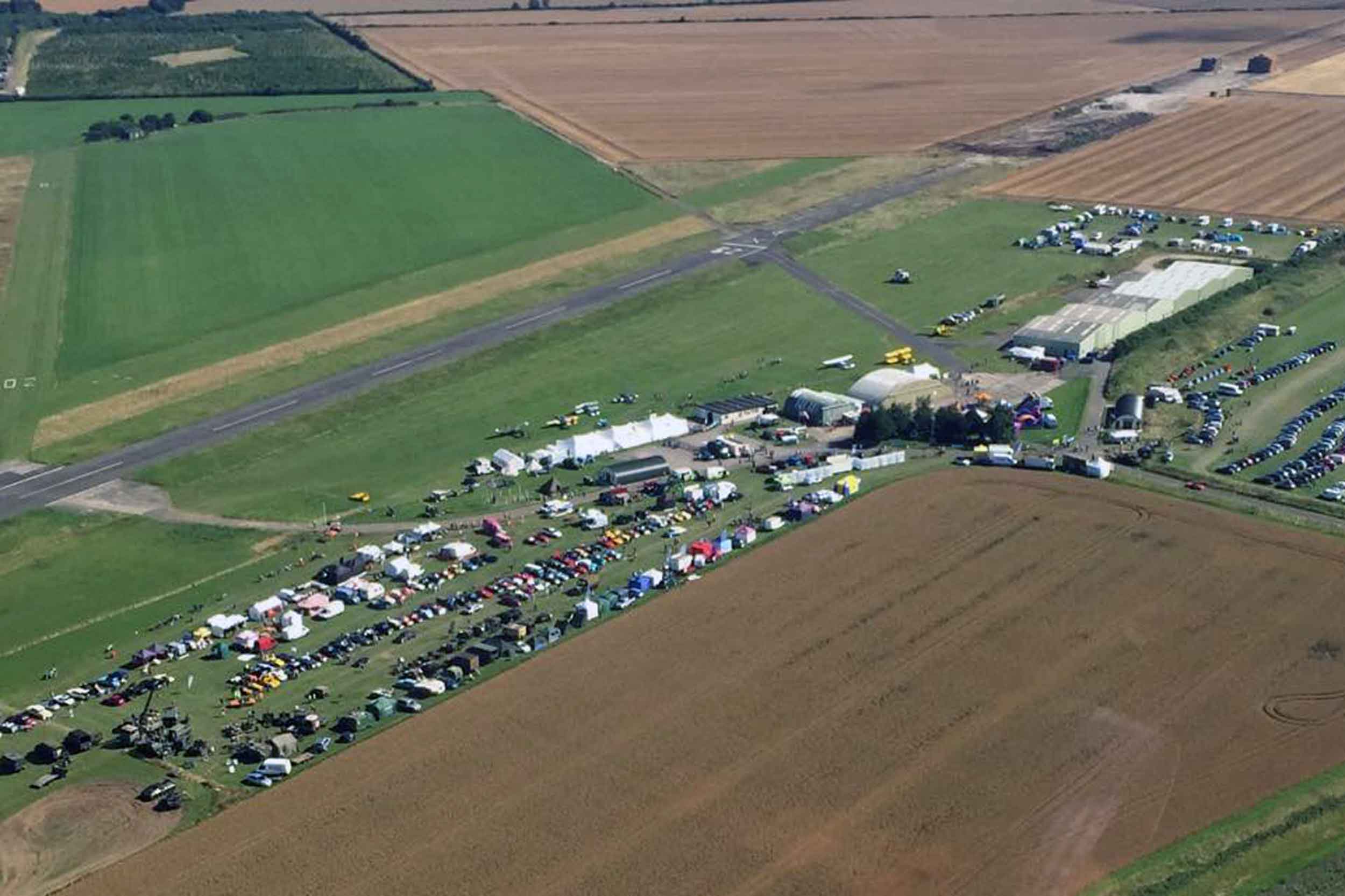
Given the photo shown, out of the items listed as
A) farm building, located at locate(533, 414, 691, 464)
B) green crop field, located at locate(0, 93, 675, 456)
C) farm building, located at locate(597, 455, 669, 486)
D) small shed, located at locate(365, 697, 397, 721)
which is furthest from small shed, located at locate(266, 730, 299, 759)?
green crop field, located at locate(0, 93, 675, 456)

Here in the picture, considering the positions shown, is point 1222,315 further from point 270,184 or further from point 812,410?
point 270,184

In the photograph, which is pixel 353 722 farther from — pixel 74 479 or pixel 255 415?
pixel 255 415

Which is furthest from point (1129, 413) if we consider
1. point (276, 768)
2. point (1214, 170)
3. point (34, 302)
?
point (34, 302)

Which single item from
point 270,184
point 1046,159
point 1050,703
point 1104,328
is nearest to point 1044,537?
point 1050,703

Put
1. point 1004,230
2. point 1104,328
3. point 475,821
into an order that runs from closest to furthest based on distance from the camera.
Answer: point 475,821
point 1104,328
point 1004,230

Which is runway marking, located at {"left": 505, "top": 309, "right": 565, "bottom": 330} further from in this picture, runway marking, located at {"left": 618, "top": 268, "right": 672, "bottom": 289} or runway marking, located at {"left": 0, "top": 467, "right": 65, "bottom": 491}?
runway marking, located at {"left": 0, "top": 467, "right": 65, "bottom": 491}

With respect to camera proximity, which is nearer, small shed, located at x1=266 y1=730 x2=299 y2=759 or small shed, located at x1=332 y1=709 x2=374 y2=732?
small shed, located at x1=266 y1=730 x2=299 y2=759

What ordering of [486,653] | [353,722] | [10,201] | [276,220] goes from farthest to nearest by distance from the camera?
1. [10,201]
2. [276,220]
3. [486,653]
4. [353,722]
